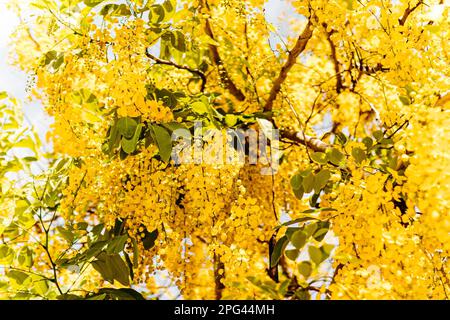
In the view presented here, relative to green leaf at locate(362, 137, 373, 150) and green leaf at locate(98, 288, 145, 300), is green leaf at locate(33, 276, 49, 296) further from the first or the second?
green leaf at locate(362, 137, 373, 150)

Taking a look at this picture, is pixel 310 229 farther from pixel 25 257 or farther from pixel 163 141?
pixel 25 257

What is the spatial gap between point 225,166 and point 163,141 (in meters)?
0.29

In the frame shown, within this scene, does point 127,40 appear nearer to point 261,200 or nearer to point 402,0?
point 261,200

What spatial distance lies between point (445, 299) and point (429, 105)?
1.95 feet

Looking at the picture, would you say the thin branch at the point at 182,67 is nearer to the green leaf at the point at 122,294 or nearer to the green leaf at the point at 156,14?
the green leaf at the point at 156,14

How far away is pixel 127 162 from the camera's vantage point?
6.39ft

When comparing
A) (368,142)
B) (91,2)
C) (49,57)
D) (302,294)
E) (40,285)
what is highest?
(91,2)

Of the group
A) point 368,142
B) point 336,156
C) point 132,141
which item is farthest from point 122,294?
point 368,142

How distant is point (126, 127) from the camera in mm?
1703

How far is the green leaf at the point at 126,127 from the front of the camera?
5.57 ft

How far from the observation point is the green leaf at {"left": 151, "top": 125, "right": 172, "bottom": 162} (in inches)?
66.5

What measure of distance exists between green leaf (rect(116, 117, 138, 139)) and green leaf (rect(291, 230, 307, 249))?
67 cm
